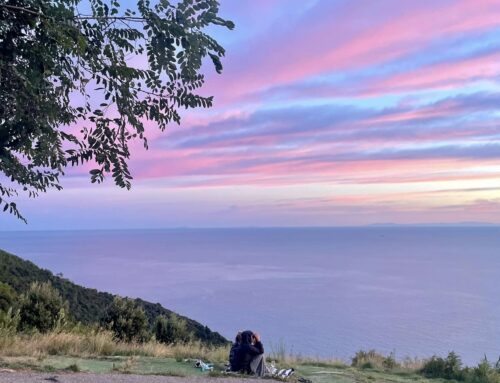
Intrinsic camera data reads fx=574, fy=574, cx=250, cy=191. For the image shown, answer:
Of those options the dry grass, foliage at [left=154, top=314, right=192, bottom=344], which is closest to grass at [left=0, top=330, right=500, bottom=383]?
the dry grass

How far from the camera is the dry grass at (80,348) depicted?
28.3 ft

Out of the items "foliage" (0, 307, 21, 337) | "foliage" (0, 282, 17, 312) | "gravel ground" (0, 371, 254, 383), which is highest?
"foliage" (0, 282, 17, 312)

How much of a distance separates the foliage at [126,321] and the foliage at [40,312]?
1404 mm

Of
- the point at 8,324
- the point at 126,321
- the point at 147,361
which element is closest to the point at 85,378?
the point at 147,361

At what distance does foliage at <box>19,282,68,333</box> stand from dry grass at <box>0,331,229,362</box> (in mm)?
1326

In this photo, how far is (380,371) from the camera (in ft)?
33.6

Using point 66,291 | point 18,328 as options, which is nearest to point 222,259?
point 66,291

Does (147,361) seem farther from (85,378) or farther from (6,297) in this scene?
(6,297)

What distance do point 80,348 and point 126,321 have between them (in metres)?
3.60

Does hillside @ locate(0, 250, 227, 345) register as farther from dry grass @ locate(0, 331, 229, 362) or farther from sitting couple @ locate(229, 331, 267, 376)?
sitting couple @ locate(229, 331, 267, 376)

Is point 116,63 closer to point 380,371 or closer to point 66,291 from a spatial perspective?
point 380,371

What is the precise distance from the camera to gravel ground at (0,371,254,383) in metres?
6.65

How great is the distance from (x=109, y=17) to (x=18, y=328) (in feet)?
29.3

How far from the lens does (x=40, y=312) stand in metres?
11.5
